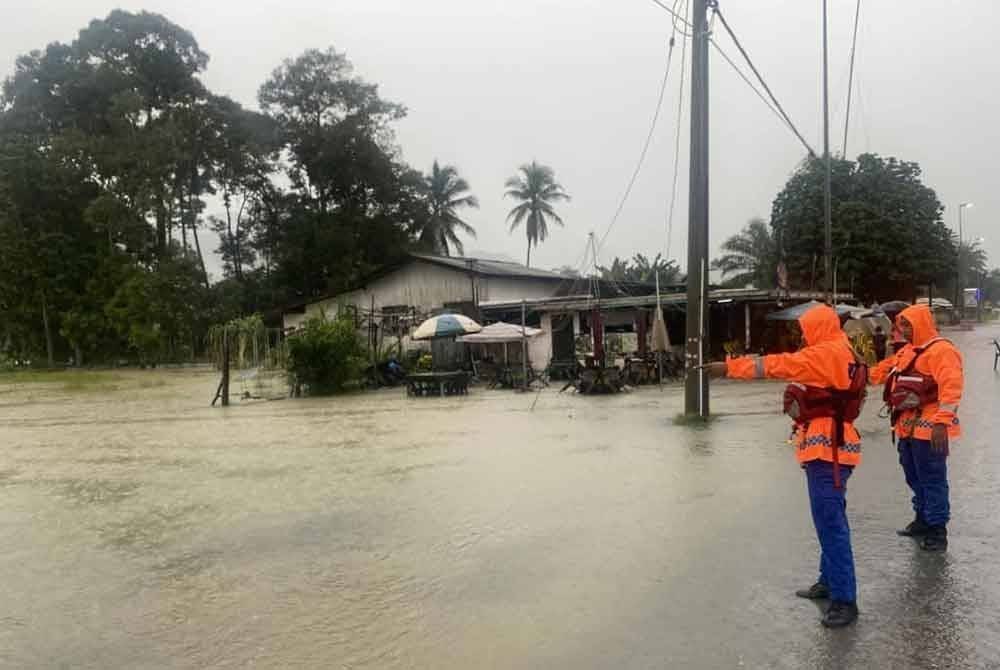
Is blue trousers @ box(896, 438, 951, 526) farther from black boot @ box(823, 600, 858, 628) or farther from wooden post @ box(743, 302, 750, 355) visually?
wooden post @ box(743, 302, 750, 355)

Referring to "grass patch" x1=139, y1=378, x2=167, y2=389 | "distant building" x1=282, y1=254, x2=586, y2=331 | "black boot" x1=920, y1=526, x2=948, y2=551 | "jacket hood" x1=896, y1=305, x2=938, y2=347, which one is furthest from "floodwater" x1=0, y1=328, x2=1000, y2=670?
"distant building" x1=282, y1=254, x2=586, y2=331

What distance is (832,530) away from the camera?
162 inches

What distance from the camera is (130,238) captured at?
129 feet

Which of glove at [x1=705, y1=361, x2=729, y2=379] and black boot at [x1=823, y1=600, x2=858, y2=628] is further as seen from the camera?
glove at [x1=705, y1=361, x2=729, y2=379]

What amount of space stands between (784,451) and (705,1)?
23.6 feet

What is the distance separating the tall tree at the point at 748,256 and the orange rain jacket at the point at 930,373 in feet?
124

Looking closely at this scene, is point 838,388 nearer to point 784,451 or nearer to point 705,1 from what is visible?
point 784,451

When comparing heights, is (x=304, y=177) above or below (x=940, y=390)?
above

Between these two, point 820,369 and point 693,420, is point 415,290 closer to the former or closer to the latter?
point 693,420

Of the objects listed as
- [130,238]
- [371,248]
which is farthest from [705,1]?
[130,238]

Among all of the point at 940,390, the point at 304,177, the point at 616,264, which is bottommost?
the point at 940,390

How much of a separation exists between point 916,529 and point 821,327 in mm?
2130

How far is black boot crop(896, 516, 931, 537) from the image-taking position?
531 cm

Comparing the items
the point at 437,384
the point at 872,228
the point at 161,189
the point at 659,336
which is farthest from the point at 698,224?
the point at 161,189
